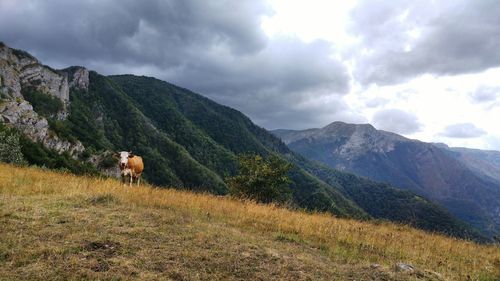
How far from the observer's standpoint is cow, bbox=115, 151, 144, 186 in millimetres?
22984

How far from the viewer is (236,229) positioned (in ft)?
43.0

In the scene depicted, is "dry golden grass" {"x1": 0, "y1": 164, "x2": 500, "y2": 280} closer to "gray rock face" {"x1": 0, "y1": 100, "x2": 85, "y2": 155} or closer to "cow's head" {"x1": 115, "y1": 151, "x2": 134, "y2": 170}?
"cow's head" {"x1": 115, "y1": 151, "x2": 134, "y2": 170}

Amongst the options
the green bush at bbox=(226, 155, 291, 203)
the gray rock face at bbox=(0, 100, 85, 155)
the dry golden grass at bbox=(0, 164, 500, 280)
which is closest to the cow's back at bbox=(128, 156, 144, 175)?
the dry golden grass at bbox=(0, 164, 500, 280)

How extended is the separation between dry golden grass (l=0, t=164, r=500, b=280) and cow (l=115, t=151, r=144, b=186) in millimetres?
5251

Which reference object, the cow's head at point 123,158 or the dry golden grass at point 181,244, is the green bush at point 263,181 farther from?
the dry golden grass at point 181,244

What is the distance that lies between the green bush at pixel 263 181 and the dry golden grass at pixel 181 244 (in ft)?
56.3

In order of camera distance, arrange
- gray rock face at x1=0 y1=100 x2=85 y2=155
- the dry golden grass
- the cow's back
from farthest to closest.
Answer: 1. gray rock face at x1=0 y1=100 x2=85 y2=155
2. the cow's back
3. the dry golden grass

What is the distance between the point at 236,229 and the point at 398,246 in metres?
6.06

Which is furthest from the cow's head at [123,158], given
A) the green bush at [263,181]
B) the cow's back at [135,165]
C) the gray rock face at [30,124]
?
the gray rock face at [30,124]

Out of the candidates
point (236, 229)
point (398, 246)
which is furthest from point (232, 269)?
point (398, 246)

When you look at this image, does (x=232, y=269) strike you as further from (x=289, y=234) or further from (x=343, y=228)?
(x=343, y=228)

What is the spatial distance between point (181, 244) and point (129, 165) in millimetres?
14773

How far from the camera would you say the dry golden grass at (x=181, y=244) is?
823 cm

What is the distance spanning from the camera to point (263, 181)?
35125mm
